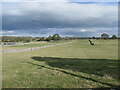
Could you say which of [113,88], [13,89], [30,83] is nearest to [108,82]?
[113,88]

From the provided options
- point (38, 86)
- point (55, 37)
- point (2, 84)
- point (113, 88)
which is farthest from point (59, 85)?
point (55, 37)

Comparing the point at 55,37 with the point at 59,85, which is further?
the point at 55,37

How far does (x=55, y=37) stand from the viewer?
573ft

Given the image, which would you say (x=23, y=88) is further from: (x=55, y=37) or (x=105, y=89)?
(x=55, y=37)

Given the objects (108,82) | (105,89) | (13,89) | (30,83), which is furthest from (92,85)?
(13,89)

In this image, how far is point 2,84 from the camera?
6031 millimetres

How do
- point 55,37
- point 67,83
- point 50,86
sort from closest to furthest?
point 50,86 < point 67,83 < point 55,37

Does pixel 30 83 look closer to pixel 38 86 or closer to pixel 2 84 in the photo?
pixel 38 86

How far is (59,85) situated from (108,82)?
2.56m

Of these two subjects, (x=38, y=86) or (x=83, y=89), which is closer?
(x=83, y=89)

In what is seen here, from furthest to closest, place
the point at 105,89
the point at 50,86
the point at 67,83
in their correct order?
the point at 67,83, the point at 50,86, the point at 105,89

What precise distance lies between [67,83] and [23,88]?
2.12 metres

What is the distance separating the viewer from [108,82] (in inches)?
245

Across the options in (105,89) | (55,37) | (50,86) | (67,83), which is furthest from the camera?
(55,37)
